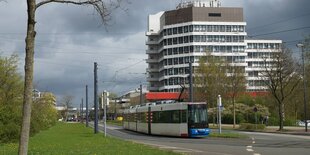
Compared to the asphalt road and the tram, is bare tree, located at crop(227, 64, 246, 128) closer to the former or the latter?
the tram

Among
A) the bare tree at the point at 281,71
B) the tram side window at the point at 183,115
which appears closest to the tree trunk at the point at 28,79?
the tram side window at the point at 183,115

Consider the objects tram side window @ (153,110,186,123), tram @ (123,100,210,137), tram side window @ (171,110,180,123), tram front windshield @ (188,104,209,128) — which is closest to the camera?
tram front windshield @ (188,104,209,128)

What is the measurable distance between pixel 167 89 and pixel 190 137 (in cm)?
9983

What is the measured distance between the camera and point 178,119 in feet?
132

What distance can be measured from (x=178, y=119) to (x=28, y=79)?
104 ft

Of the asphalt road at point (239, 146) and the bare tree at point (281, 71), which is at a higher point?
the bare tree at point (281, 71)

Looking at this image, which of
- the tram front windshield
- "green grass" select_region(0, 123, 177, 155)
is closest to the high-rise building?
the tram front windshield

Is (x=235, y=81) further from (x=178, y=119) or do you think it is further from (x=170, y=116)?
(x=178, y=119)

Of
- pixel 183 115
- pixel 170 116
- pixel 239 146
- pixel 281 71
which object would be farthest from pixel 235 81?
pixel 239 146

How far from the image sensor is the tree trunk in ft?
29.9

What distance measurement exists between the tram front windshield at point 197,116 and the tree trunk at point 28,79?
3055cm

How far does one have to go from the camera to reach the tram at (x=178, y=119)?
39.5 meters

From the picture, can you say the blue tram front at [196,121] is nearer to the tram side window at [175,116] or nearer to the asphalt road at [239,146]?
the tram side window at [175,116]

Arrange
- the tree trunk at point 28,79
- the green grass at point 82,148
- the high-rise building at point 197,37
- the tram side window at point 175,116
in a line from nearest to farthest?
the tree trunk at point 28,79 < the green grass at point 82,148 < the tram side window at point 175,116 < the high-rise building at point 197,37
